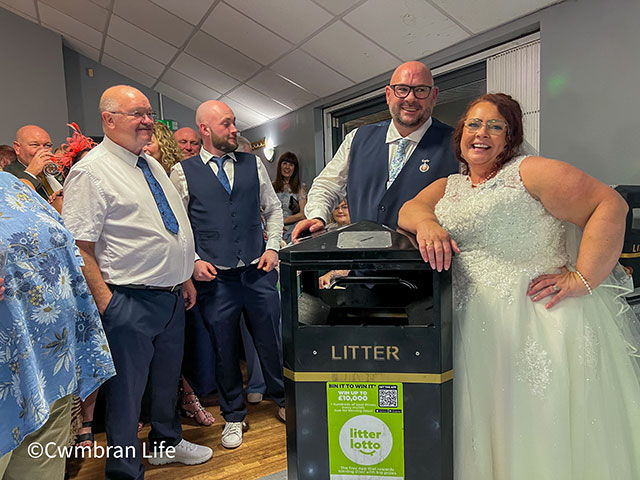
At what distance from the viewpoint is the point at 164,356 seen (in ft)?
6.34

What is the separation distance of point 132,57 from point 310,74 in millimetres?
2917

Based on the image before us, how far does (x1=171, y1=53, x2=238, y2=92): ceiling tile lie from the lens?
203 inches

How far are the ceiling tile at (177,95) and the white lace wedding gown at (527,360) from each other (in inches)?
243

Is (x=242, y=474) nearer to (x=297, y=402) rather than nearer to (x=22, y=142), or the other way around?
(x=297, y=402)

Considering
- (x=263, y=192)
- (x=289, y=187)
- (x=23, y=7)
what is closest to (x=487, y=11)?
(x=263, y=192)

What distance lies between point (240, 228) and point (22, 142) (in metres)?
1.98

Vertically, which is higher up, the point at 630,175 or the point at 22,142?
the point at 22,142

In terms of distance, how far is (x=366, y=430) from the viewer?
881 mm

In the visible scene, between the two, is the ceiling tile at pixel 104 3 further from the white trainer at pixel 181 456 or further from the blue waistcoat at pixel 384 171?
Answer: the white trainer at pixel 181 456

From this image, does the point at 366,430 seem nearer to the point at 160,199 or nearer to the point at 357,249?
the point at 357,249

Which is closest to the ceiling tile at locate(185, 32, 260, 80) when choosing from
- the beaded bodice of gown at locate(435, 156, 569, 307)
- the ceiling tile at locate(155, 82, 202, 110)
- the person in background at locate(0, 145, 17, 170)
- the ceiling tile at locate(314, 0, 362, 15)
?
the ceiling tile at locate(314, 0, 362, 15)

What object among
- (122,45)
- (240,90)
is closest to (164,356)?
(240,90)

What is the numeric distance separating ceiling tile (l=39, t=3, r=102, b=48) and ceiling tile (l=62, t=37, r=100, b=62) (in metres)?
0.13

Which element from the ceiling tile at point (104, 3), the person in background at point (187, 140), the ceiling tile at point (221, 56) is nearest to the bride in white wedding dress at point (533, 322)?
the person in background at point (187, 140)
